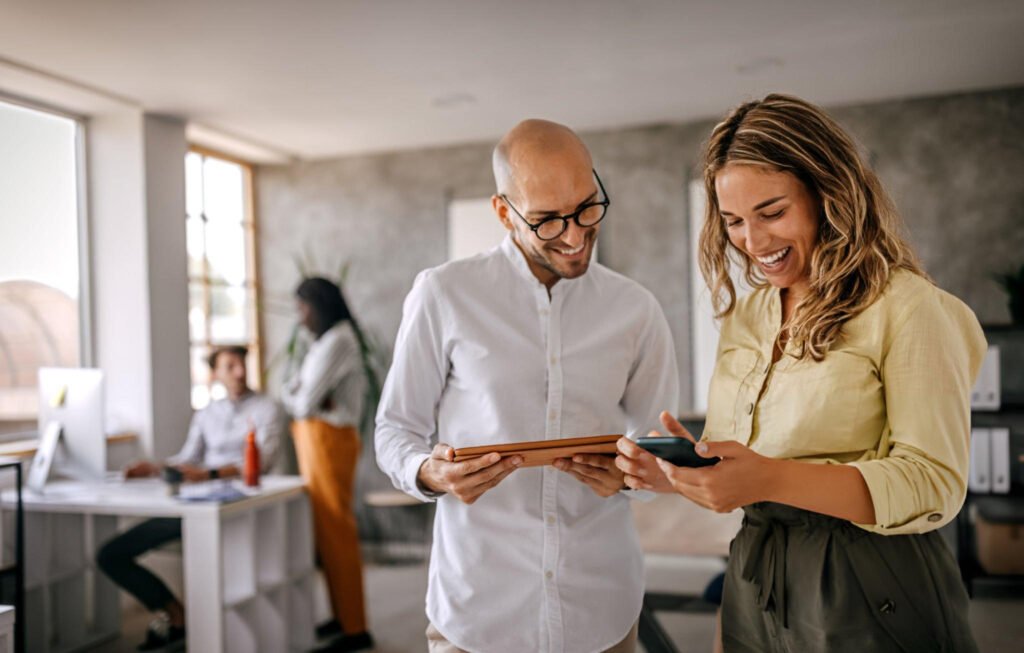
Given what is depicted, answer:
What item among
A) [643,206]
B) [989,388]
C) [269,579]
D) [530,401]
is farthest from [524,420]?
[643,206]

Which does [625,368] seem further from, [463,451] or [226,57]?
[226,57]

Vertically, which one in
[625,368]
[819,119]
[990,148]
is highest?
[990,148]

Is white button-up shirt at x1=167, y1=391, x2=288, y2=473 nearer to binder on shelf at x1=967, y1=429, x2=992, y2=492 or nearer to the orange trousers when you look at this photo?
the orange trousers

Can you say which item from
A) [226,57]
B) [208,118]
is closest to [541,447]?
[226,57]

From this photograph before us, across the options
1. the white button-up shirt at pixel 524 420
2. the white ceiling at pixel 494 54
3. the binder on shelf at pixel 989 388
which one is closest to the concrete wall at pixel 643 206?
the white ceiling at pixel 494 54

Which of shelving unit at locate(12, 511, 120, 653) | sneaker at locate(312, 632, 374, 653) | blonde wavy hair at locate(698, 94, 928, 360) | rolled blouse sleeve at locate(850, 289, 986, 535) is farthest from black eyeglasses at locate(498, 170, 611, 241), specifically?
shelving unit at locate(12, 511, 120, 653)

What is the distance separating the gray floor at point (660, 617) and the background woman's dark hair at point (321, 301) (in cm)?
163

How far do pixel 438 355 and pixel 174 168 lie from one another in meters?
4.06

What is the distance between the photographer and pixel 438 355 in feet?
5.87

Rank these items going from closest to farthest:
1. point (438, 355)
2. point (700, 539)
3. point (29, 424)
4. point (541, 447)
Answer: point (541, 447)
point (438, 355)
point (700, 539)
point (29, 424)

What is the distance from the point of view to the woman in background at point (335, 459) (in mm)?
4129

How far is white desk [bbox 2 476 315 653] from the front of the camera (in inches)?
133

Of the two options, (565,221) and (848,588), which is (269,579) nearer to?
(565,221)

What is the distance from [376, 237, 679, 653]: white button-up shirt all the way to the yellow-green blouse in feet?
1.37
